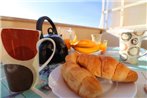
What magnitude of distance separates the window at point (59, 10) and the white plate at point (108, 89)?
86 cm

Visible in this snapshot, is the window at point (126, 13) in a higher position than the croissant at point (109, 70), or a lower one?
higher

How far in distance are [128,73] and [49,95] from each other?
0.19 meters

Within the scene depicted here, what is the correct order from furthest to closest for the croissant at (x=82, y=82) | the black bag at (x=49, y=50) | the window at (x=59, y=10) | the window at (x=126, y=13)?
the window at (x=126, y=13)
the window at (x=59, y=10)
the black bag at (x=49, y=50)
the croissant at (x=82, y=82)

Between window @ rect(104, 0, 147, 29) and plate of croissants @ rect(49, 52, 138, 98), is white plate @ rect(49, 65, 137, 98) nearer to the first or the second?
plate of croissants @ rect(49, 52, 138, 98)

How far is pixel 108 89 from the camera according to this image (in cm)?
34

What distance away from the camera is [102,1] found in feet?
7.04

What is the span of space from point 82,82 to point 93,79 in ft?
0.07

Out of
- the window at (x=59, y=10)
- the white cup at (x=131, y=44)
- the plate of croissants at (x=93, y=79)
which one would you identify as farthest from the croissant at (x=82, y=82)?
the window at (x=59, y=10)

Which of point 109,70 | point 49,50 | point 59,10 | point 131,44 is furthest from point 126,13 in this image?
point 109,70

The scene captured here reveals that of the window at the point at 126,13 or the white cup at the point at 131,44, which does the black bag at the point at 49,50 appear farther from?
the window at the point at 126,13

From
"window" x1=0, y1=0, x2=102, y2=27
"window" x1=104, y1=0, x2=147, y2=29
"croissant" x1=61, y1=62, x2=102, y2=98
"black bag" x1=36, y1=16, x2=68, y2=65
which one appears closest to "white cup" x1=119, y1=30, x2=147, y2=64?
"black bag" x1=36, y1=16, x2=68, y2=65

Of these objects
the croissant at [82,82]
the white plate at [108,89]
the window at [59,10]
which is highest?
the window at [59,10]

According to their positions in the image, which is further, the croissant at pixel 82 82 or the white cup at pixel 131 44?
the white cup at pixel 131 44

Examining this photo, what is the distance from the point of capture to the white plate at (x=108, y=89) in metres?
0.31
